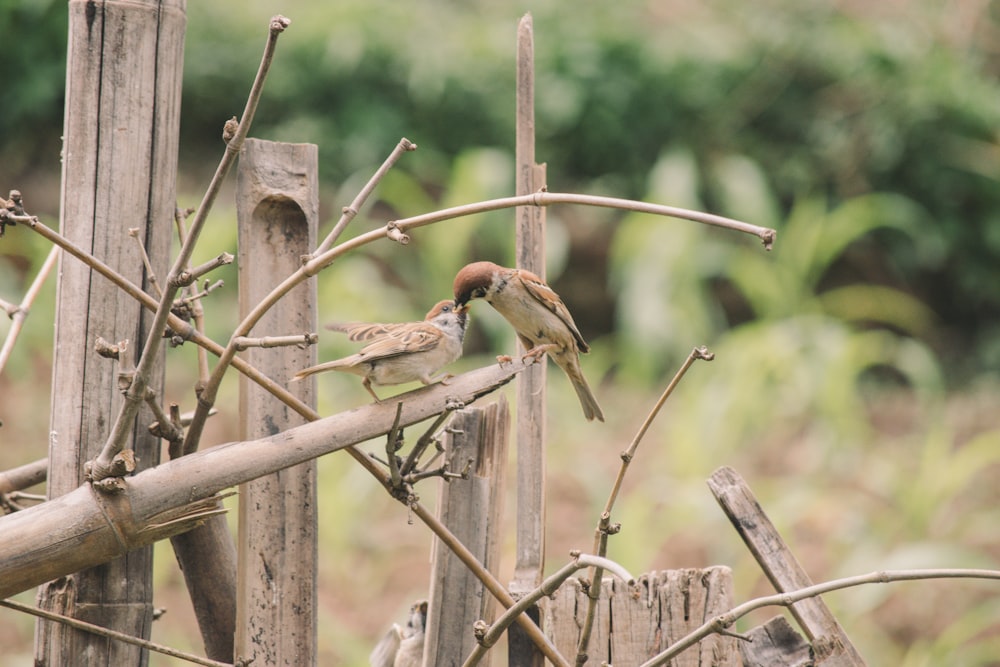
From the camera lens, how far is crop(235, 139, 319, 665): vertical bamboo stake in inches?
78.0

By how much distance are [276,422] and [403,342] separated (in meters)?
0.29

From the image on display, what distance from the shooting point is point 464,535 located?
6.92 ft

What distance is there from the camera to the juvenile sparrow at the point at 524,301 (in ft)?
7.02

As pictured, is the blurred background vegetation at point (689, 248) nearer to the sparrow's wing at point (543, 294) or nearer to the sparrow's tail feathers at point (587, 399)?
the sparrow's tail feathers at point (587, 399)

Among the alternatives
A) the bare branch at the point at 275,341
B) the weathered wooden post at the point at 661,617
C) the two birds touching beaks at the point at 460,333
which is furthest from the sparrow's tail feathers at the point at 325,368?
the weathered wooden post at the point at 661,617

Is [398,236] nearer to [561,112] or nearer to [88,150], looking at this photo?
[88,150]

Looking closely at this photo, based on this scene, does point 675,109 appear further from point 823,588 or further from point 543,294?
point 823,588

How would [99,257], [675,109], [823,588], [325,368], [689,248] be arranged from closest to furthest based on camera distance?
[823,588] < [325,368] < [99,257] < [689,248] < [675,109]

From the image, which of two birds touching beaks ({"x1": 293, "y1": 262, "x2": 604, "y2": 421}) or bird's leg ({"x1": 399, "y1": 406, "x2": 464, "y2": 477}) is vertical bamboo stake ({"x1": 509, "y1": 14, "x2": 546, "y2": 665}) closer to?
two birds touching beaks ({"x1": 293, "y1": 262, "x2": 604, "y2": 421})

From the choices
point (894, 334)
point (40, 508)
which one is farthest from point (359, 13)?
point (40, 508)

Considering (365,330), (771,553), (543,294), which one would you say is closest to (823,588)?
(771,553)

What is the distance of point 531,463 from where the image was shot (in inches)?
87.0

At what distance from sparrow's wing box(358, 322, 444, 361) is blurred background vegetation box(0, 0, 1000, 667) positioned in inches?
95.5

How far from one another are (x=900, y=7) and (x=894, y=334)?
9.15 ft
